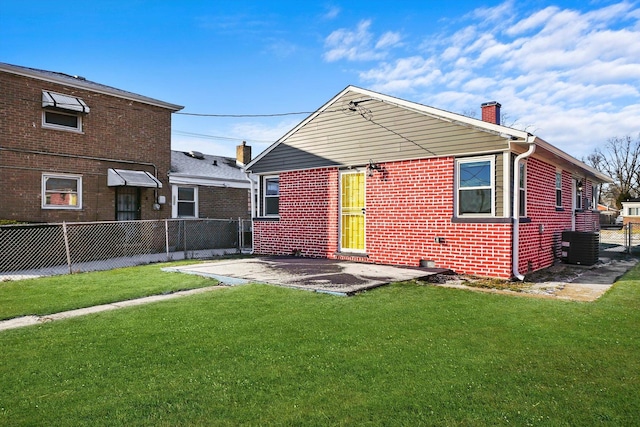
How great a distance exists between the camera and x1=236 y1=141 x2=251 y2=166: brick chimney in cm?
2133

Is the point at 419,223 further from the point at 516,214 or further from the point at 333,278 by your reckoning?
the point at 333,278

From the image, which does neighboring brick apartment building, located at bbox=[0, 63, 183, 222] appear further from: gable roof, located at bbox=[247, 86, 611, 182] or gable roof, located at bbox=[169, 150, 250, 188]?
gable roof, located at bbox=[247, 86, 611, 182]

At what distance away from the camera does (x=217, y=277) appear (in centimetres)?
852

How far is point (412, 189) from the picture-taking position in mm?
10156

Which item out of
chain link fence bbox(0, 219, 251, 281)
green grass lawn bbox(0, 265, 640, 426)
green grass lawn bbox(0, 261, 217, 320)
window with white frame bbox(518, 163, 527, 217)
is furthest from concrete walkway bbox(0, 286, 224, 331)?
window with white frame bbox(518, 163, 527, 217)

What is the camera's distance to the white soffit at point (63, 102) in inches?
482

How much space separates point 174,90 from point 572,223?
51.4 ft

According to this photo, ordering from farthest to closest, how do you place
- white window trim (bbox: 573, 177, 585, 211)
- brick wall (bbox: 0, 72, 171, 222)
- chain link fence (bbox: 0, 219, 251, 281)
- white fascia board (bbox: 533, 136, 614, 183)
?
white window trim (bbox: 573, 177, 585, 211) → brick wall (bbox: 0, 72, 171, 222) → chain link fence (bbox: 0, 219, 251, 281) → white fascia board (bbox: 533, 136, 614, 183)

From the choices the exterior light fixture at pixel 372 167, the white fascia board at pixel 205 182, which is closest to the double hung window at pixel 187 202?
the white fascia board at pixel 205 182

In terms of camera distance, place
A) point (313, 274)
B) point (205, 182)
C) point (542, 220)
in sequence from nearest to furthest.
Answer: point (313, 274)
point (542, 220)
point (205, 182)

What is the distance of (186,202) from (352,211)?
8.13m

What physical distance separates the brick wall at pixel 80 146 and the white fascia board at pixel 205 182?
0.48 m

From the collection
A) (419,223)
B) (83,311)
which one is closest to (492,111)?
(419,223)

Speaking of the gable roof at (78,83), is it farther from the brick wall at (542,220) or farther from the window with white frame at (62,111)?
the brick wall at (542,220)
